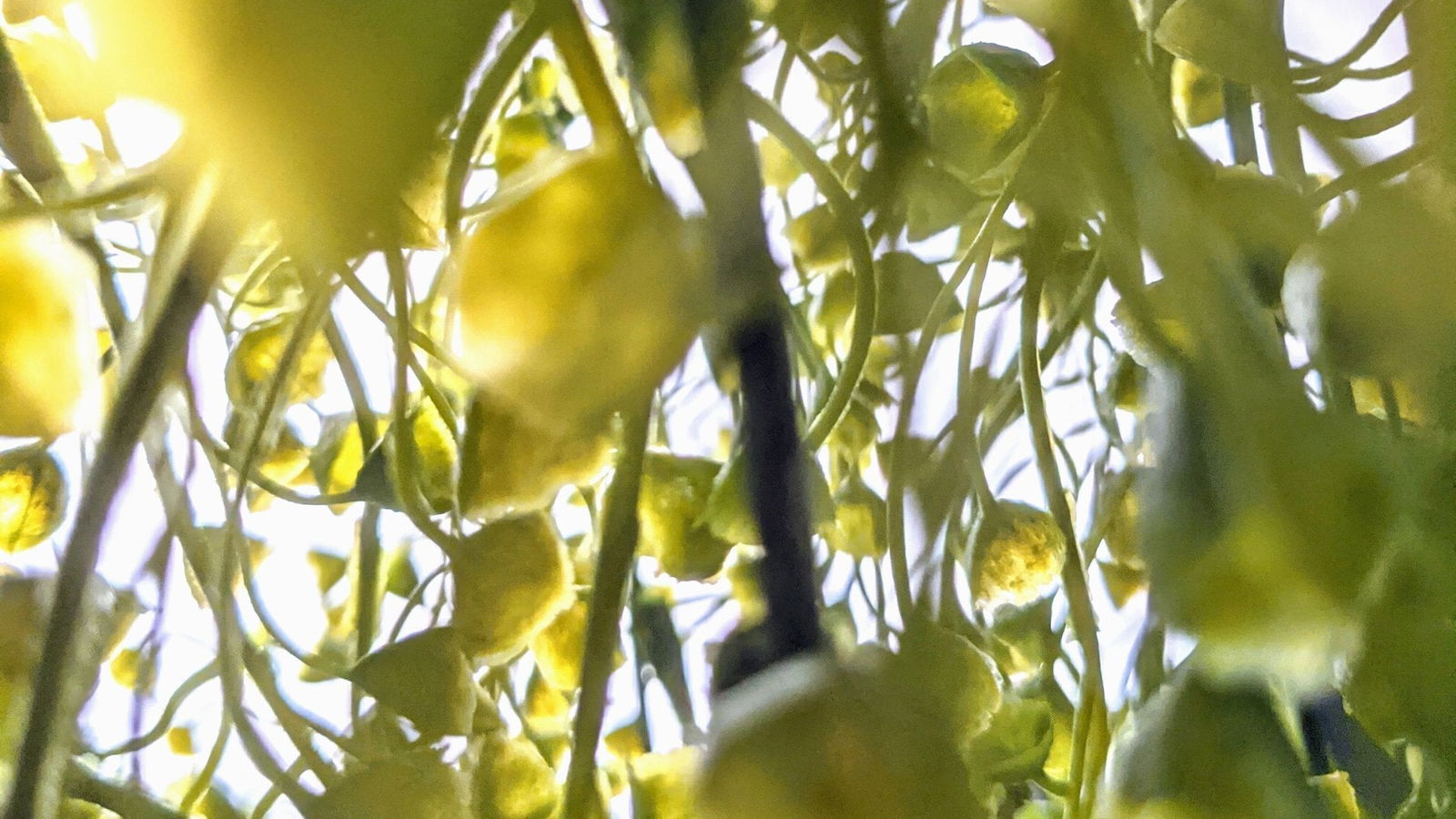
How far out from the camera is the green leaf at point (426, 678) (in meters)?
0.15

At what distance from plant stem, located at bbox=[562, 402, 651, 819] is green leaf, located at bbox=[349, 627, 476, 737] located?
5 cm

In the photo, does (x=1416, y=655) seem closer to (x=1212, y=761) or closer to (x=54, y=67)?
(x=1212, y=761)

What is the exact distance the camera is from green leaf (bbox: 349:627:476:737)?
147 millimetres

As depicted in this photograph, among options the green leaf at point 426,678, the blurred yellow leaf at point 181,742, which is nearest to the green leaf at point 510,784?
the green leaf at point 426,678

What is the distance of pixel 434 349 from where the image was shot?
5.9 inches

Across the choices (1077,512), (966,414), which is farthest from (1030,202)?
(1077,512)

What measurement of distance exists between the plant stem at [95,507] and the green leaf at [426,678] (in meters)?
0.06

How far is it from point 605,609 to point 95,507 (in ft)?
0.14

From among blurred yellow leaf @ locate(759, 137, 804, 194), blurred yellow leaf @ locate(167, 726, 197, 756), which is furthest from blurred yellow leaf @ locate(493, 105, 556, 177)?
blurred yellow leaf @ locate(167, 726, 197, 756)

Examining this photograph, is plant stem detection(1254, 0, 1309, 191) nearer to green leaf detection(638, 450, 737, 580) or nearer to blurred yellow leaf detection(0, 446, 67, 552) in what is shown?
green leaf detection(638, 450, 737, 580)

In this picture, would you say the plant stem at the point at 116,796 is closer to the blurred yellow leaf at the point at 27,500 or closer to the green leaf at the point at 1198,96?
the blurred yellow leaf at the point at 27,500

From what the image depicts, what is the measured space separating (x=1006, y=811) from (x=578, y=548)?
106 millimetres

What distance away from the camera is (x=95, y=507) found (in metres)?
0.09

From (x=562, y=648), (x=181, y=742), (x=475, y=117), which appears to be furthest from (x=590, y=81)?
(x=181, y=742)
